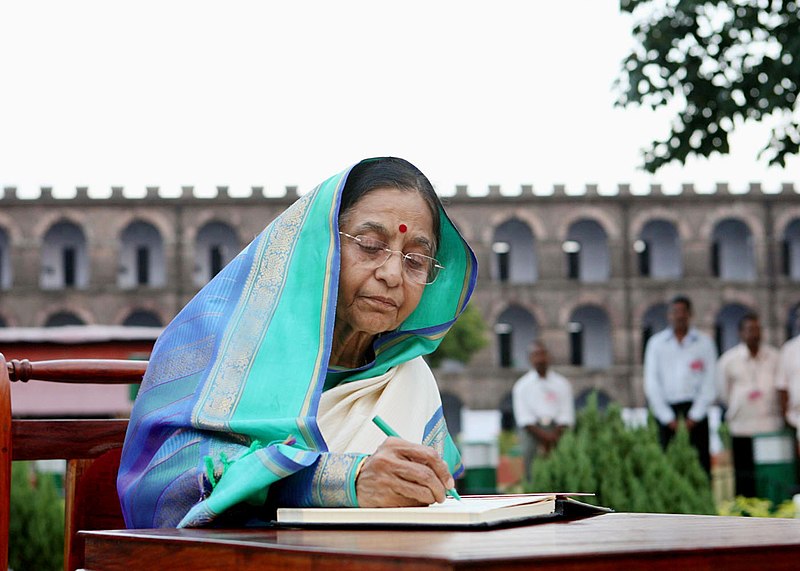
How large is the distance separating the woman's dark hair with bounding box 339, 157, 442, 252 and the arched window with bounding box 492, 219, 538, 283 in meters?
29.9

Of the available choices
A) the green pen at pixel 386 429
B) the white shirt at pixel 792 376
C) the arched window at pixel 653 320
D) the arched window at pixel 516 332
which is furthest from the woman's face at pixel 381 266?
the arched window at pixel 653 320

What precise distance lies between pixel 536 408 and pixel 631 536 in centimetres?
843

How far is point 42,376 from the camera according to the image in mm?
2154

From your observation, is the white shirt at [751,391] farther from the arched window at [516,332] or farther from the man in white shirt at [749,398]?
the arched window at [516,332]

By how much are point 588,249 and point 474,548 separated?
31.7m

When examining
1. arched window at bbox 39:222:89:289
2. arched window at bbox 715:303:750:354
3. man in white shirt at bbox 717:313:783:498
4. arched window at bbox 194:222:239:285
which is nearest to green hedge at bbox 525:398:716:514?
man in white shirt at bbox 717:313:783:498

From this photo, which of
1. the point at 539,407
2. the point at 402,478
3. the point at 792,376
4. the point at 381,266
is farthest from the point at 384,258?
the point at 539,407

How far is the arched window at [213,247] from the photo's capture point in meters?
31.6

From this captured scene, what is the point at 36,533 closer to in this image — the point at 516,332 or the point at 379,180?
the point at 379,180

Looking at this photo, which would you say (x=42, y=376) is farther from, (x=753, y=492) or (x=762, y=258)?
(x=762, y=258)

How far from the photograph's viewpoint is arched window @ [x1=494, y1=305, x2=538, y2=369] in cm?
3225

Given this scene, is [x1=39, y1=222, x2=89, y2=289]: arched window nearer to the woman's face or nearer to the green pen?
the woman's face

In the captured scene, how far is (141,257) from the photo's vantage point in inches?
1260

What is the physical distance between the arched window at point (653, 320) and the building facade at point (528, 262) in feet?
0.14
